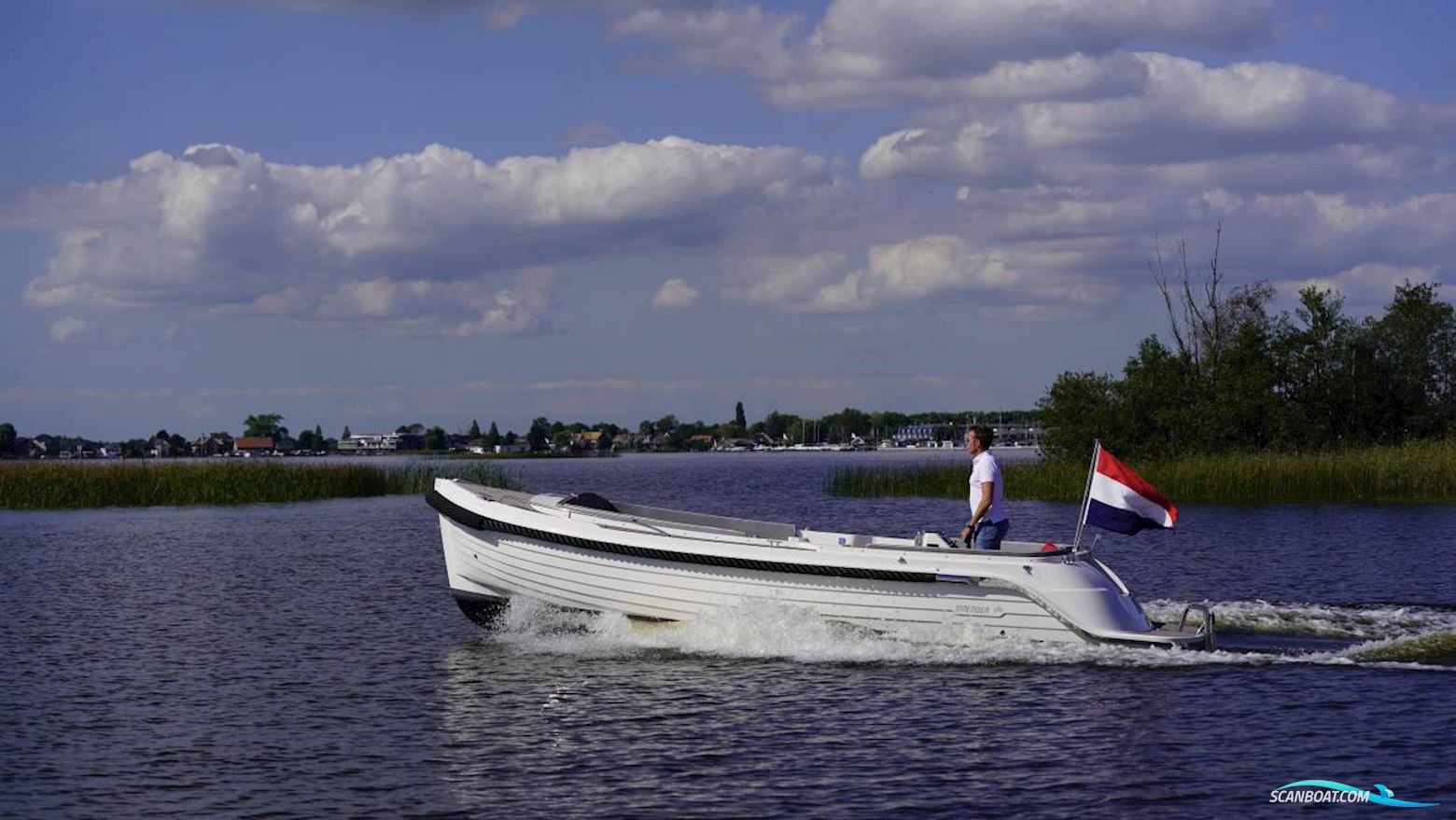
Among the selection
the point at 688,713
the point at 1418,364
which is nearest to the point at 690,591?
the point at 688,713

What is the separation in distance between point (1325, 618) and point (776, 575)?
673 cm

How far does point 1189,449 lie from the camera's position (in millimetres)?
47000

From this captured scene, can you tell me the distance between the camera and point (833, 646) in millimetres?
14406

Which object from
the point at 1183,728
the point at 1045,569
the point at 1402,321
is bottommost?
the point at 1183,728

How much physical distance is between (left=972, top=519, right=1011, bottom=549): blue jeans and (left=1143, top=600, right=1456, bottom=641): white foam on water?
9.66 ft

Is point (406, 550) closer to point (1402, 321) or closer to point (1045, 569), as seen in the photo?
point (1045, 569)

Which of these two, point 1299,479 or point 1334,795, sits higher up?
point 1299,479

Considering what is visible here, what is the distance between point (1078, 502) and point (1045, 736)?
30755 millimetres

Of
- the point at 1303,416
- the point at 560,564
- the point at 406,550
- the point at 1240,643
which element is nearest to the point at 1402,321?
the point at 1303,416

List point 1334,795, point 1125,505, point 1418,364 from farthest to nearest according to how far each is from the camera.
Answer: point 1418,364, point 1125,505, point 1334,795

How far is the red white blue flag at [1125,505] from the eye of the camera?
47.0 feet

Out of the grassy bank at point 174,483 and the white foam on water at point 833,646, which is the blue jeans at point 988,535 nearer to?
the white foam on water at point 833,646

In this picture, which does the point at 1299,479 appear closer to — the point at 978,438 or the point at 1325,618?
the point at 1325,618

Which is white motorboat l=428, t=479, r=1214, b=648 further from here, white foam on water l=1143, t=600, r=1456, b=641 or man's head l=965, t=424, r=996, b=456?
white foam on water l=1143, t=600, r=1456, b=641
